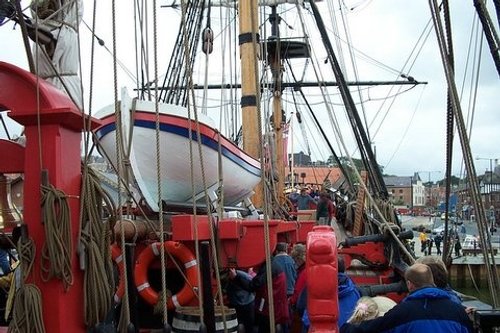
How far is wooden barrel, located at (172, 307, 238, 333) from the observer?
4215 mm

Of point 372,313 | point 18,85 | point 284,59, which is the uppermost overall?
point 284,59

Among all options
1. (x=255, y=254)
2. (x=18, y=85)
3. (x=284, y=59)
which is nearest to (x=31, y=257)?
(x=18, y=85)

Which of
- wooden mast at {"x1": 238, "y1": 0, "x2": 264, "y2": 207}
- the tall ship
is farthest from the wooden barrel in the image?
wooden mast at {"x1": 238, "y1": 0, "x2": 264, "y2": 207}

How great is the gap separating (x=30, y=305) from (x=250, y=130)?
288 inches

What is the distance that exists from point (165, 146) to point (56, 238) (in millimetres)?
3251

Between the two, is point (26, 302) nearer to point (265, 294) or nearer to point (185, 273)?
point (185, 273)

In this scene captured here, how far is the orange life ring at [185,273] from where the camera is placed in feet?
15.5

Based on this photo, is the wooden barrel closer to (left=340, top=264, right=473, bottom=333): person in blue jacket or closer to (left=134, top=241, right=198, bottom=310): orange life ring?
(left=134, top=241, right=198, bottom=310): orange life ring

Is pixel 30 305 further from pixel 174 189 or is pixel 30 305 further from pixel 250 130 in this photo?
pixel 250 130

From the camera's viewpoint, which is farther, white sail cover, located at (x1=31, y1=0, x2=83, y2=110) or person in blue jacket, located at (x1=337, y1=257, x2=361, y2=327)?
person in blue jacket, located at (x1=337, y1=257, x2=361, y2=327)

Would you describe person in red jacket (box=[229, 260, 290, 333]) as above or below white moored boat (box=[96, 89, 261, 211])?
below

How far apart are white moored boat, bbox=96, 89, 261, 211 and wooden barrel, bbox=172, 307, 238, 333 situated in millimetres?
1641

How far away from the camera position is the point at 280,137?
21.8 meters

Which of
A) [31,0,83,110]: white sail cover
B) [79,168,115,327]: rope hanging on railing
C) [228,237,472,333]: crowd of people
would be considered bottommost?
[228,237,472,333]: crowd of people
